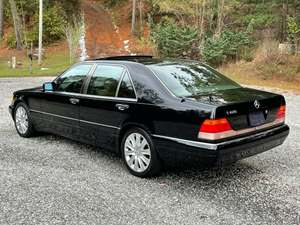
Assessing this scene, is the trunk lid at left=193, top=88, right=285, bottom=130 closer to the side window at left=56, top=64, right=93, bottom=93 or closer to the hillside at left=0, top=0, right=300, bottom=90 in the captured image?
the side window at left=56, top=64, right=93, bottom=93

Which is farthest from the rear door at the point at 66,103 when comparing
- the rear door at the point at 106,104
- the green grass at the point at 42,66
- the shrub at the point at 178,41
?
the shrub at the point at 178,41

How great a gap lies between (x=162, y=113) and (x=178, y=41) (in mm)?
19566

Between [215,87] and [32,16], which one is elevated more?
[32,16]

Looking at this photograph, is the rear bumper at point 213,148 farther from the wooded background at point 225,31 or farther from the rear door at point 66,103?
the wooded background at point 225,31

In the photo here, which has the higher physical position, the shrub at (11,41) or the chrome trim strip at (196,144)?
the shrub at (11,41)

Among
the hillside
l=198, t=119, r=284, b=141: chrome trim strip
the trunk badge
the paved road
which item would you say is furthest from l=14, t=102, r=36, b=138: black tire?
the hillside

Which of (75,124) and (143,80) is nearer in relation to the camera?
(143,80)

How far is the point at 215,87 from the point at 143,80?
0.98 m

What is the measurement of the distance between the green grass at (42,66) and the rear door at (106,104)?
51.8 feet

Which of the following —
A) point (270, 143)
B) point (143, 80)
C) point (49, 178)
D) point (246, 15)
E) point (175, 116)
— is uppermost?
point (246, 15)

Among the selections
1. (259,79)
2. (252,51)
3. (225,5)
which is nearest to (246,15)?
(225,5)

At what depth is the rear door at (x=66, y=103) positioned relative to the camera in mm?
5805

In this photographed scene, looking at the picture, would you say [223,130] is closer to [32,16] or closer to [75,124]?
[75,124]

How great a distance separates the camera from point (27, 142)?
6.68 m
